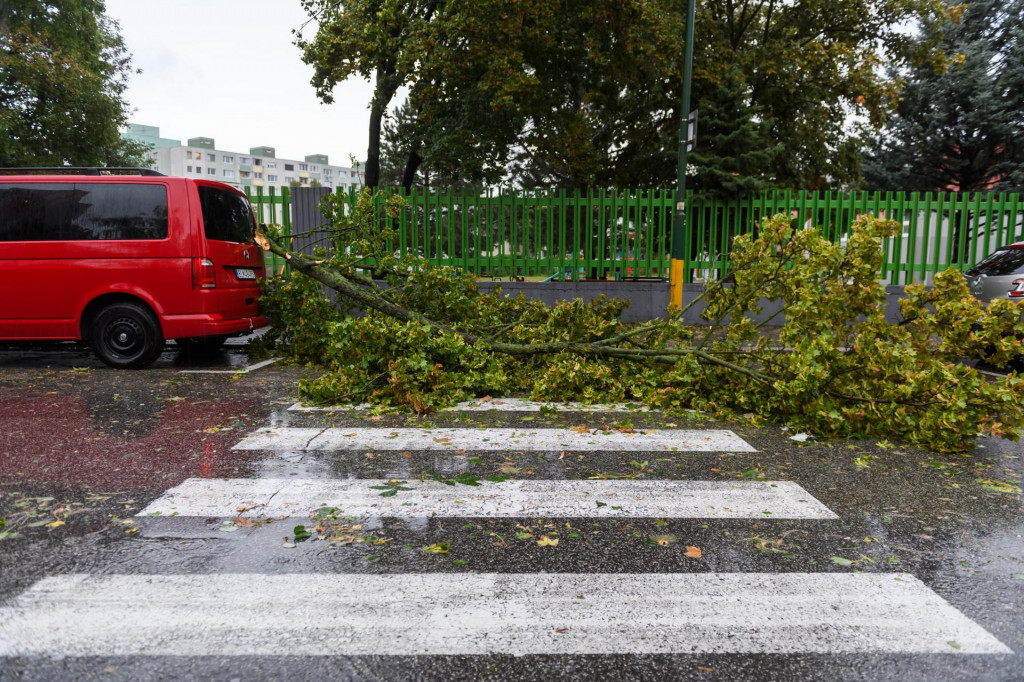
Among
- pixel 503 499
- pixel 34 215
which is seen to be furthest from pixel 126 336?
pixel 503 499

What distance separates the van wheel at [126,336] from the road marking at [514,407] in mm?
2839

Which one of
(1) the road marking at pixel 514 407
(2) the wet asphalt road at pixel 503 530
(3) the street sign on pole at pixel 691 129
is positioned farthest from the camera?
(3) the street sign on pole at pixel 691 129

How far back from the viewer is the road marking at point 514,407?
6.68 meters

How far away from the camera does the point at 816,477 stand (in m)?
4.68

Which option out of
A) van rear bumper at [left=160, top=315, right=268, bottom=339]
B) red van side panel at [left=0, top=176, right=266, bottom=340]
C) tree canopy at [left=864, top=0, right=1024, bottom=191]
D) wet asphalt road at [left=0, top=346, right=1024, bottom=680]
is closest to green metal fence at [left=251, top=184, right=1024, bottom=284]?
red van side panel at [left=0, top=176, right=266, bottom=340]

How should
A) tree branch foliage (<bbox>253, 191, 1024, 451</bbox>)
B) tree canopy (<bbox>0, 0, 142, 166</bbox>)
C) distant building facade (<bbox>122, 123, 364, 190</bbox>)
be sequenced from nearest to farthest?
tree branch foliage (<bbox>253, 191, 1024, 451</bbox>)
tree canopy (<bbox>0, 0, 142, 166</bbox>)
distant building facade (<bbox>122, 123, 364, 190</bbox>)

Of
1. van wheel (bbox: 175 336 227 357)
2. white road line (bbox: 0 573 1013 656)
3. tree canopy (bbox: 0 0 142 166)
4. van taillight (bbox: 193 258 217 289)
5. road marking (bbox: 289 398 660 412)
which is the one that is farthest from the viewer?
tree canopy (bbox: 0 0 142 166)

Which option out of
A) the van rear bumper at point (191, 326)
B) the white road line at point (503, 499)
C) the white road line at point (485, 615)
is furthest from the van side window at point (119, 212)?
the white road line at point (485, 615)

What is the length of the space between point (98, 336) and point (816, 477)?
810cm

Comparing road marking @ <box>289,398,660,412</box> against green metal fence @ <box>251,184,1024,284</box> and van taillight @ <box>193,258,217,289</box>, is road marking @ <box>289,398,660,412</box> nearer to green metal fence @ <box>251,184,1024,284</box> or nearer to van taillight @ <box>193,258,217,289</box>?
van taillight @ <box>193,258,217,289</box>

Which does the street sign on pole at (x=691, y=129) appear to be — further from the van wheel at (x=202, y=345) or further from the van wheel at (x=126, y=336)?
the van wheel at (x=126, y=336)

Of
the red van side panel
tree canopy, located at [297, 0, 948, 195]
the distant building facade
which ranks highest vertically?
the distant building facade

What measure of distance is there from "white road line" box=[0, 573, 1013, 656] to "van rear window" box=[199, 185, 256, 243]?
6.10 meters

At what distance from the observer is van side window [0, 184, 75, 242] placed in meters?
8.30
